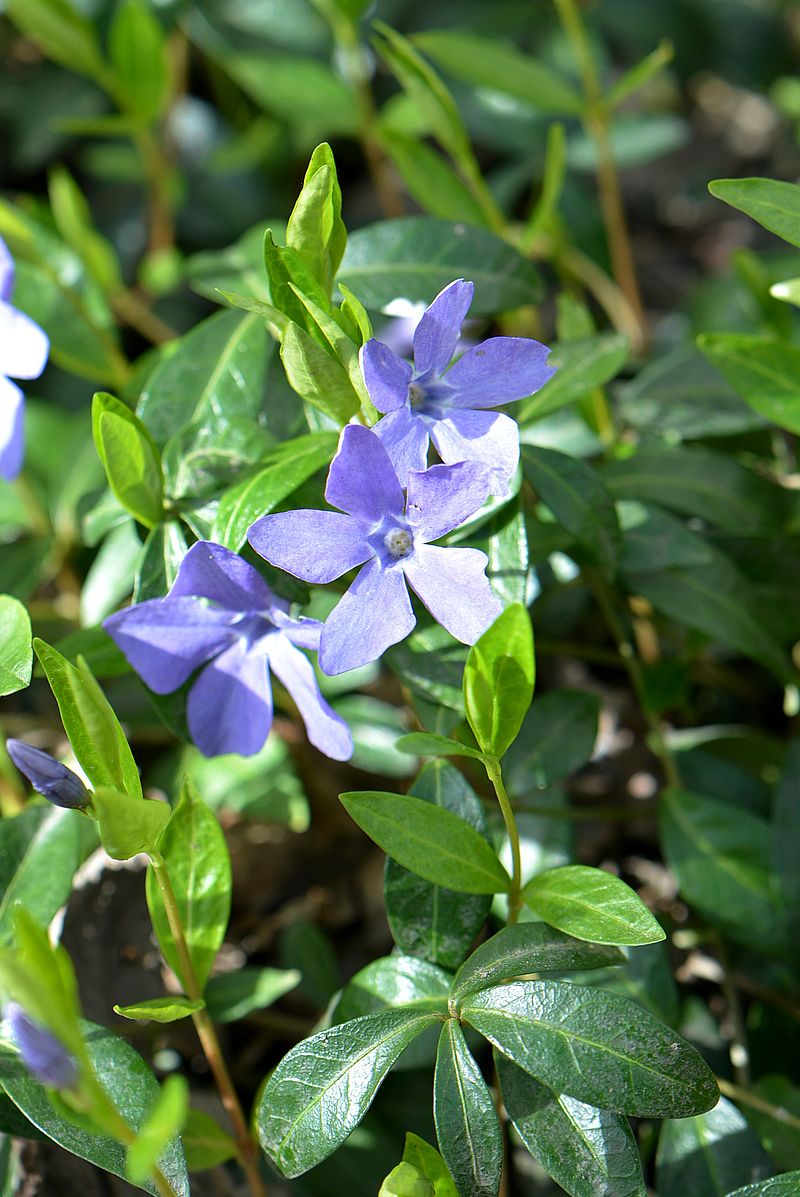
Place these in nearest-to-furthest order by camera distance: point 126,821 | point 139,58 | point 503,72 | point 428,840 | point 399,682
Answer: point 126,821
point 428,840
point 399,682
point 503,72
point 139,58

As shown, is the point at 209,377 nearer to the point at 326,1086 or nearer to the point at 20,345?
the point at 20,345

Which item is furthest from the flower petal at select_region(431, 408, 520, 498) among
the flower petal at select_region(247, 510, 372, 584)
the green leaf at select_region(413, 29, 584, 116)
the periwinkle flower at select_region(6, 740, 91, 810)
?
the green leaf at select_region(413, 29, 584, 116)

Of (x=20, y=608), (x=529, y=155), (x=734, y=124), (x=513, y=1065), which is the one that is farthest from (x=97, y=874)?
(x=734, y=124)

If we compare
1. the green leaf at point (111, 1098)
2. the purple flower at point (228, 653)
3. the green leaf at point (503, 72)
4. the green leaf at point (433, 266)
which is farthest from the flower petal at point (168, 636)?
the green leaf at point (503, 72)

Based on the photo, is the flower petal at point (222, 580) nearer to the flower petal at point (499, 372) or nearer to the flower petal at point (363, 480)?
the flower petal at point (363, 480)

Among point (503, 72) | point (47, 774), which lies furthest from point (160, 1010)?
point (503, 72)

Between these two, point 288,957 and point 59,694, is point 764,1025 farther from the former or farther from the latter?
point 59,694

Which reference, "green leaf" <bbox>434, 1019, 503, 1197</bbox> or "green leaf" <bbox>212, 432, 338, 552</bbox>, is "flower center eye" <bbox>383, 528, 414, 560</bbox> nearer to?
"green leaf" <bbox>212, 432, 338, 552</bbox>
